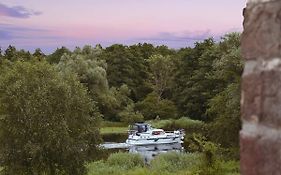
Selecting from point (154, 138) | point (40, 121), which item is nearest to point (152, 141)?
point (154, 138)

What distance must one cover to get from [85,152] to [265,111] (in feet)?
53.6

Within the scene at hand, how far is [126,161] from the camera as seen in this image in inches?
953

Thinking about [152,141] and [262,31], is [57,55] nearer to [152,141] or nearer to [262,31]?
[152,141]

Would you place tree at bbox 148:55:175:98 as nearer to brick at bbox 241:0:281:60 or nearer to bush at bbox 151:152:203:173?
bush at bbox 151:152:203:173

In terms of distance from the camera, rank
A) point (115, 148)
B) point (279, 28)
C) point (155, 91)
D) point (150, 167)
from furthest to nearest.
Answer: point (155, 91)
point (115, 148)
point (150, 167)
point (279, 28)

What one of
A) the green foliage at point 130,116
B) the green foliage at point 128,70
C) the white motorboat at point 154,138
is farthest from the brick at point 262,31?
the green foliage at point 128,70

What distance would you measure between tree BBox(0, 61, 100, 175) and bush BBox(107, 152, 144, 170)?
6.68m

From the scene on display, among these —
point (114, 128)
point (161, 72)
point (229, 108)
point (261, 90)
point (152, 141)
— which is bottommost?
point (114, 128)

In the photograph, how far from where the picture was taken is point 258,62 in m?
1.06

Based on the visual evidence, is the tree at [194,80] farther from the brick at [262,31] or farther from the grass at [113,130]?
the brick at [262,31]

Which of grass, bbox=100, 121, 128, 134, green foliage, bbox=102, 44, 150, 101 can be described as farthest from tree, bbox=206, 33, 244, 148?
green foliage, bbox=102, 44, 150, 101

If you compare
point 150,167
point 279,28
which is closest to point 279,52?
point 279,28

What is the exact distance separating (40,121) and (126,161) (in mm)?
8738

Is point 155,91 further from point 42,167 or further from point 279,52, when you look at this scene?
point 279,52
